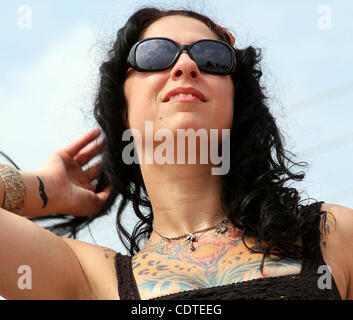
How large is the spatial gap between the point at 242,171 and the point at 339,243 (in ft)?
2.47

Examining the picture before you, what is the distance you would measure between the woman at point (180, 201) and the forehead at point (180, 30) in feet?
0.03

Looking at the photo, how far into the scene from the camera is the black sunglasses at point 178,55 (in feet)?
12.8

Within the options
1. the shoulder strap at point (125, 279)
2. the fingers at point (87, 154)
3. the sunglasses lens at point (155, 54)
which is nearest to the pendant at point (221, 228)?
the shoulder strap at point (125, 279)

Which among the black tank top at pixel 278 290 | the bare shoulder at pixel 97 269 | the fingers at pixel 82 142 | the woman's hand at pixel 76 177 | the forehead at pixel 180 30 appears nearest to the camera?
the black tank top at pixel 278 290

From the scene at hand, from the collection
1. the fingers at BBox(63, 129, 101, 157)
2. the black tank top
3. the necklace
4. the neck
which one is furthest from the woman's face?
the black tank top

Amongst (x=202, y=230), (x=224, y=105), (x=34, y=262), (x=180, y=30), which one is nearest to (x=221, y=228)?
(x=202, y=230)

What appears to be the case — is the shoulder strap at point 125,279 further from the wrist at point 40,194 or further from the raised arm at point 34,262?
the wrist at point 40,194

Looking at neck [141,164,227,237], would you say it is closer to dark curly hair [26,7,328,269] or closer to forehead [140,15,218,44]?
dark curly hair [26,7,328,269]

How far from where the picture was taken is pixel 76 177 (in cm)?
468

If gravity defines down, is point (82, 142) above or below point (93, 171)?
above

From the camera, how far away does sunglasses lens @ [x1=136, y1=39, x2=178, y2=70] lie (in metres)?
3.89

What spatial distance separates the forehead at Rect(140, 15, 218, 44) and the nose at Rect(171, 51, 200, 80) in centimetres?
16

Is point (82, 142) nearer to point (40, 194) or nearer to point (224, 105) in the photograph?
point (40, 194)
